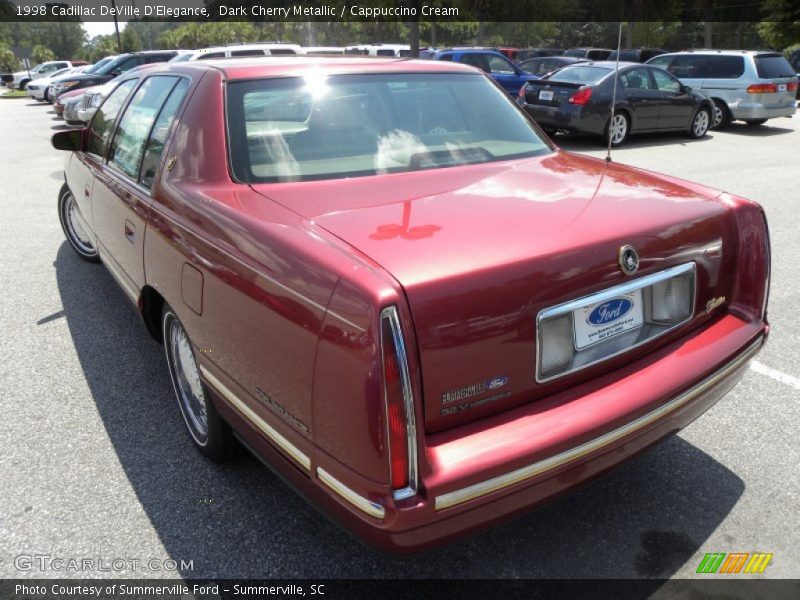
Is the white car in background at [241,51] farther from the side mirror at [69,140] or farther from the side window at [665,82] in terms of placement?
the side mirror at [69,140]

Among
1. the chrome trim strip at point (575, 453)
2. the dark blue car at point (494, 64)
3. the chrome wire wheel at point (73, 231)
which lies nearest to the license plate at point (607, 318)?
the chrome trim strip at point (575, 453)

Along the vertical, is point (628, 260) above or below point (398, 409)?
above

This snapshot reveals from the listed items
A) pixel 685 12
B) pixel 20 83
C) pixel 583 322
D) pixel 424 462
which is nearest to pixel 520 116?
pixel 583 322

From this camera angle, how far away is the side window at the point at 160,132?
3053 millimetres

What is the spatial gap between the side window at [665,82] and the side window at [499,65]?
463 cm

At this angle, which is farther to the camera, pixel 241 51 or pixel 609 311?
pixel 241 51

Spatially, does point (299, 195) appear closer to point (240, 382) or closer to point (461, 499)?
point (240, 382)

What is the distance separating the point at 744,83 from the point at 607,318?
14034mm

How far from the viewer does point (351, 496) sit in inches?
71.1

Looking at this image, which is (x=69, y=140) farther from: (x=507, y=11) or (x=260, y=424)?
(x=507, y=11)

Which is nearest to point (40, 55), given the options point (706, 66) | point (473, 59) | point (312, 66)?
point (473, 59)

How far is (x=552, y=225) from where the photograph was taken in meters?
2.15

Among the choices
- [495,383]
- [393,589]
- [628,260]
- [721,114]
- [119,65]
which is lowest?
[393,589]

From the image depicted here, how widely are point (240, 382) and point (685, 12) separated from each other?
5483cm
